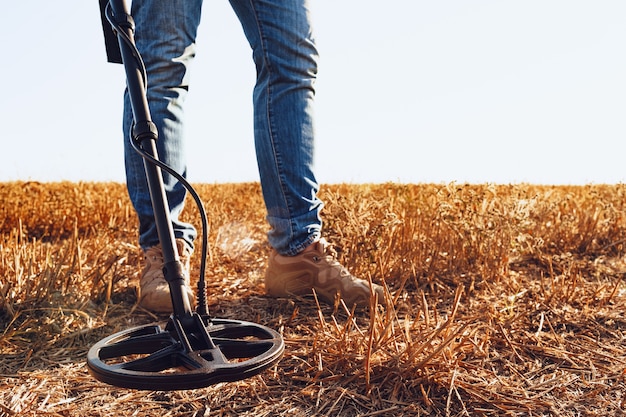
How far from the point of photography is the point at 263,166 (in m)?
2.24

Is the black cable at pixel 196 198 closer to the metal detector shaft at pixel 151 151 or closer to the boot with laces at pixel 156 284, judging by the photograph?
the metal detector shaft at pixel 151 151

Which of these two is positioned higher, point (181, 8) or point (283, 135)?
point (181, 8)

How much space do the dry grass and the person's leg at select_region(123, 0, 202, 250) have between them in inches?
18.1

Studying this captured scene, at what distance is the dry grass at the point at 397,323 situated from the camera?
145 cm

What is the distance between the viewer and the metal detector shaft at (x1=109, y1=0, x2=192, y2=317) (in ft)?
4.42

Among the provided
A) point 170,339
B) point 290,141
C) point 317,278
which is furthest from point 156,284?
point 170,339

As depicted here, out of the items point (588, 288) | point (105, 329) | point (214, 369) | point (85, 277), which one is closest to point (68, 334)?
point (105, 329)

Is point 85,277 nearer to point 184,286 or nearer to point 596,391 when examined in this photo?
point 184,286

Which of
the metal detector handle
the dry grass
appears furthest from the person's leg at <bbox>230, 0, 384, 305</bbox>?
the metal detector handle

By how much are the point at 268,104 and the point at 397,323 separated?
1.03 m

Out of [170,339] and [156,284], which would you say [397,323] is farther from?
[156,284]

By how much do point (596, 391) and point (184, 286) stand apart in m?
1.22

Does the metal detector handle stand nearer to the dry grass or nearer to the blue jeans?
the blue jeans

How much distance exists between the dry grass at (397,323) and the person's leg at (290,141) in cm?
12
